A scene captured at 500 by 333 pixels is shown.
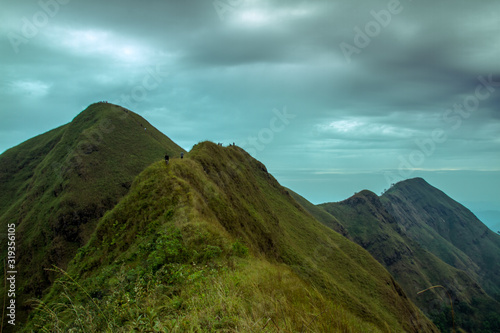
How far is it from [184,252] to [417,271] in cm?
16277

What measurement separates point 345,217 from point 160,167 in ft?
533

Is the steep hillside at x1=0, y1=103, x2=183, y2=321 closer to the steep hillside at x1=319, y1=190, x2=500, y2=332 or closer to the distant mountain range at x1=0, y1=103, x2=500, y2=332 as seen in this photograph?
the distant mountain range at x1=0, y1=103, x2=500, y2=332

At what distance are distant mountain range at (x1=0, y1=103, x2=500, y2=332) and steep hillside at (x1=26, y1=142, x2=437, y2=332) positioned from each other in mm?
61

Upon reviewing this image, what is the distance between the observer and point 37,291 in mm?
48688

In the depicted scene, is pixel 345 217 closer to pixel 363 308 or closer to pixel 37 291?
pixel 363 308

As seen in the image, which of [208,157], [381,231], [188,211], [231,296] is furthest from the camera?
[381,231]

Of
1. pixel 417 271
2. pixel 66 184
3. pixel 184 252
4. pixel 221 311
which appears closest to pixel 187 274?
pixel 184 252

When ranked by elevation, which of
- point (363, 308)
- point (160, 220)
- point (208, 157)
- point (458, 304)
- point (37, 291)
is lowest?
point (458, 304)

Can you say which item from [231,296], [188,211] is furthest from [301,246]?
[231,296]

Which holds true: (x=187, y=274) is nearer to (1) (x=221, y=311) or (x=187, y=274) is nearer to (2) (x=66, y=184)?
(1) (x=221, y=311)

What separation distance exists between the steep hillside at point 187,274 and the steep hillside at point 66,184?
42527mm

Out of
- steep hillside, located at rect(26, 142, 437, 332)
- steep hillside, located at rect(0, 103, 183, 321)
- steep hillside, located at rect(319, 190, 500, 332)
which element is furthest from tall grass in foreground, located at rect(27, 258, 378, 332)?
steep hillside, located at rect(319, 190, 500, 332)

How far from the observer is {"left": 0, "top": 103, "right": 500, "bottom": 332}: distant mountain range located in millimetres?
5492

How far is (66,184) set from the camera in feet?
217
